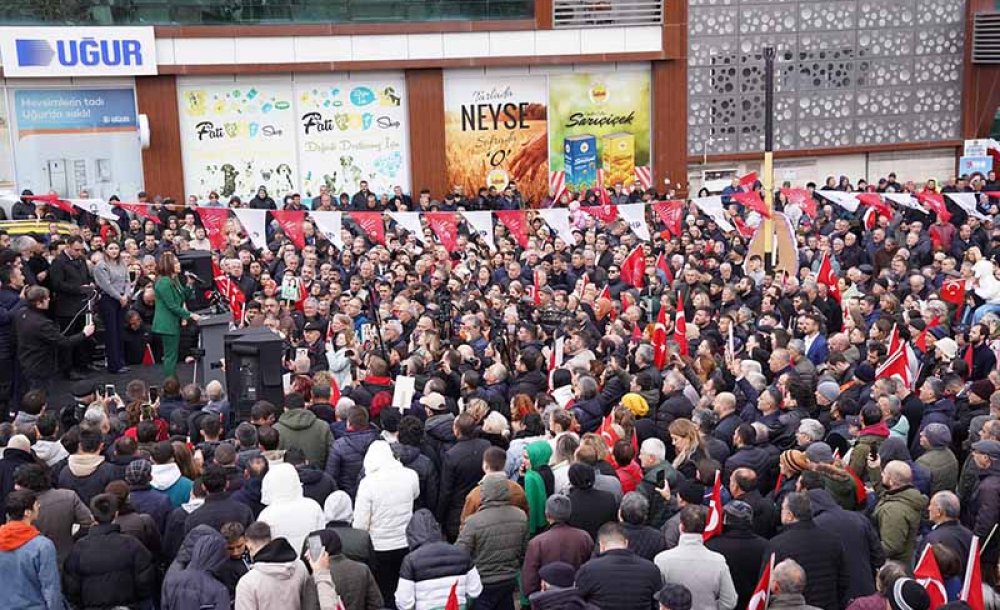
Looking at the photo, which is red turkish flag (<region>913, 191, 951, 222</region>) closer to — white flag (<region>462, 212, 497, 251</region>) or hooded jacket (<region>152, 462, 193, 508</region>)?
white flag (<region>462, 212, 497, 251</region>)

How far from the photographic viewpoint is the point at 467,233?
73.8ft

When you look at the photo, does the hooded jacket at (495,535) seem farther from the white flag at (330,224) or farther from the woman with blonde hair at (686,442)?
the white flag at (330,224)

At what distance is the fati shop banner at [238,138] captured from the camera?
27266 millimetres

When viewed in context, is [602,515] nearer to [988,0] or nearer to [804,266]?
[804,266]

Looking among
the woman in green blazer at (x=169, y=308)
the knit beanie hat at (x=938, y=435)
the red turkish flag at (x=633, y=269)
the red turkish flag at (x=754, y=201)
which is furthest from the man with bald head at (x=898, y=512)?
the red turkish flag at (x=754, y=201)

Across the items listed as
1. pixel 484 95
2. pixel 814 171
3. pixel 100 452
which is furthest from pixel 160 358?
pixel 814 171

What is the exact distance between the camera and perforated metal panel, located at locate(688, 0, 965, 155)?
1204 inches

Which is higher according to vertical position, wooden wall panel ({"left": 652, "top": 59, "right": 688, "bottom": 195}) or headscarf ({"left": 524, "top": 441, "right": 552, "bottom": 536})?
wooden wall panel ({"left": 652, "top": 59, "right": 688, "bottom": 195})

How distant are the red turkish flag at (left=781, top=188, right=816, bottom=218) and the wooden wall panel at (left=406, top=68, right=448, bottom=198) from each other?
8620 millimetres

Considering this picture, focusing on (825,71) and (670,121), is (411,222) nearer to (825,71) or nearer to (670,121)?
(670,121)

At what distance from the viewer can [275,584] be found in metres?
6.92

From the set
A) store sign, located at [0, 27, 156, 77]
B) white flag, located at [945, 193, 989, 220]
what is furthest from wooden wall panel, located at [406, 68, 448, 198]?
white flag, located at [945, 193, 989, 220]

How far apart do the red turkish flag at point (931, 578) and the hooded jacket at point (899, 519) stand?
1046mm

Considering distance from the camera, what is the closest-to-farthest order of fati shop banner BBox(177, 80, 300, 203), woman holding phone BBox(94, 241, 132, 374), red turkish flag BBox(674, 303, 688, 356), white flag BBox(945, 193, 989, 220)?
red turkish flag BBox(674, 303, 688, 356) → woman holding phone BBox(94, 241, 132, 374) → white flag BBox(945, 193, 989, 220) → fati shop banner BBox(177, 80, 300, 203)
